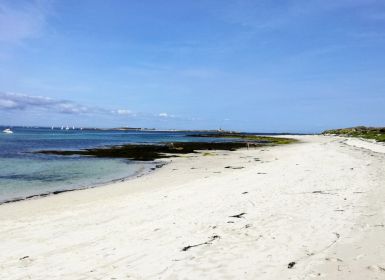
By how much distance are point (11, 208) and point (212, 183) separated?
9.09 metres

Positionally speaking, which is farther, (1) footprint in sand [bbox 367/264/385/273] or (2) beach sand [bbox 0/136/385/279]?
(2) beach sand [bbox 0/136/385/279]

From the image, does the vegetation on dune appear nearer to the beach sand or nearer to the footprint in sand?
the beach sand

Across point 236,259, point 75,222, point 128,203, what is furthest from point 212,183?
point 236,259

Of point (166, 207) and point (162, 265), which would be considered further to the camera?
point (166, 207)

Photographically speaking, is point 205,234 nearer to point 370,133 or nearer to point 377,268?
point 377,268

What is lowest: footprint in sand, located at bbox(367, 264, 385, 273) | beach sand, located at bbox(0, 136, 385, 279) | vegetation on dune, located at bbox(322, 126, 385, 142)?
beach sand, located at bbox(0, 136, 385, 279)

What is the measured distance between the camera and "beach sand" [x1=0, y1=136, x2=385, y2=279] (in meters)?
6.88

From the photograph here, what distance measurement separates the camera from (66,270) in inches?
280

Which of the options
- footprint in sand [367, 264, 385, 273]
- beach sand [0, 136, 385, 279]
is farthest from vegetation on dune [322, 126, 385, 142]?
footprint in sand [367, 264, 385, 273]

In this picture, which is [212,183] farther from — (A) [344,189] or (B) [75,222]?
(B) [75,222]

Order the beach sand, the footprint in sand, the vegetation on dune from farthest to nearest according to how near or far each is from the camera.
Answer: the vegetation on dune → the beach sand → the footprint in sand

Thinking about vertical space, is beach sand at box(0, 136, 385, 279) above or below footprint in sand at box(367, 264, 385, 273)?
below

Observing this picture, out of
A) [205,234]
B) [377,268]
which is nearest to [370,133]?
[205,234]

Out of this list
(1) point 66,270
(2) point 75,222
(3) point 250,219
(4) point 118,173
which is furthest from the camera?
(4) point 118,173
